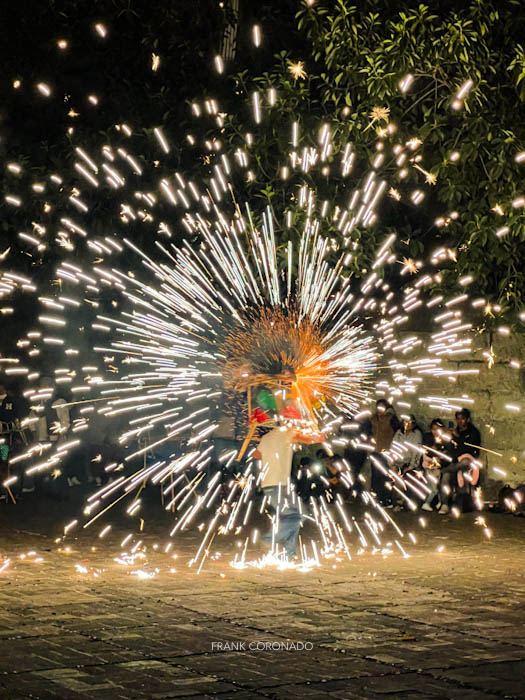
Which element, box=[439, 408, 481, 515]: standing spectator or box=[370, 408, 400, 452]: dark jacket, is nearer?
box=[439, 408, 481, 515]: standing spectator

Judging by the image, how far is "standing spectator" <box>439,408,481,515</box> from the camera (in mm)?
14734

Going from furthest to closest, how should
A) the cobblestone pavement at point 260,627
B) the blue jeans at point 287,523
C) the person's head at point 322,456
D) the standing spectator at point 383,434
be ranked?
the person's head at point 322,456, the standing spectator at point 383,434, the blue jeans at point 287,523, the cobblestone pavement at point 260,627

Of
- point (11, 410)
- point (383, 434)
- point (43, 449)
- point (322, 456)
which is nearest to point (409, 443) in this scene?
point (383, 434)

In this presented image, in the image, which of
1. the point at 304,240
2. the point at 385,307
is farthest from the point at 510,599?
the point at 385,307

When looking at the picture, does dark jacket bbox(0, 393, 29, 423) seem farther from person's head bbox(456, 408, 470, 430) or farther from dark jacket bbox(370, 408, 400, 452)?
Result: person's head bbox(456, 408, 470, 430)

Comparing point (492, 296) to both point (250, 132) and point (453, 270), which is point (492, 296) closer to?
point (453, 270)

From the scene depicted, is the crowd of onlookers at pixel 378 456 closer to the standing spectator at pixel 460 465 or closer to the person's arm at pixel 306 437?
the standing spectator at pixel 460 465

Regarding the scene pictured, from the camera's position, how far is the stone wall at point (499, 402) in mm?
15188

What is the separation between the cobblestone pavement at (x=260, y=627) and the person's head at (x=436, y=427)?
3.32m

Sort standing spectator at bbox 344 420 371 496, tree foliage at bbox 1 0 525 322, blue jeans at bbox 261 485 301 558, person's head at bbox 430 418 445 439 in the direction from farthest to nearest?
1. standing spectator at bbox 344 420 371 496
2. person's head at bbox 430 418 445 439
3. tree foliage at bbox 1 0 525 322
4. blue jeans at bbox 261 485 301 558

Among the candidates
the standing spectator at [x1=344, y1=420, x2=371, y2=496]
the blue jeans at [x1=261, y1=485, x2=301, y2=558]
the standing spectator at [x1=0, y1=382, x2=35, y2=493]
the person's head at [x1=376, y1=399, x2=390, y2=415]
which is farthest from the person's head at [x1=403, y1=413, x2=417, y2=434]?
the standing spectator at [x1=0, y1=382, x2=35, y2=493]

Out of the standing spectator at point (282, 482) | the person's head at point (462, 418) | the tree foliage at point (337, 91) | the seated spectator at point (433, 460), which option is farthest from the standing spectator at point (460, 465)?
the standing spectator at point (282, 482)

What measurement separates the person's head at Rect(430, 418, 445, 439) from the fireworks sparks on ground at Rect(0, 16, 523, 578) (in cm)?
46

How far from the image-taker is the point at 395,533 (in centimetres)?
1295
